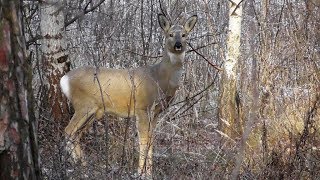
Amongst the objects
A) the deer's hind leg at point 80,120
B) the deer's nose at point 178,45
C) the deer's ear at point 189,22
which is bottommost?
the deer's hind leg at point 80,120

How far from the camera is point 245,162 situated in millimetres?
5230

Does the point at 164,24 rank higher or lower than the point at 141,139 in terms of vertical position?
higher

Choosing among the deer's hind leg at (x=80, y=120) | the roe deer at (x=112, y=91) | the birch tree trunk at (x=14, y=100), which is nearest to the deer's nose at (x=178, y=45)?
the roe deer at (x=112, y=91)

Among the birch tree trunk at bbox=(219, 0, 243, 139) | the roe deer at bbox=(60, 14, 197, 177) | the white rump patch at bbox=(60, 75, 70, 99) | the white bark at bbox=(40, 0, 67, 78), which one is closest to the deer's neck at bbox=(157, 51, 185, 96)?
the roe deer at bbox=(60, 14, 197, 177)

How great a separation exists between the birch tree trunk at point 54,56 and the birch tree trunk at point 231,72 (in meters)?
1.78

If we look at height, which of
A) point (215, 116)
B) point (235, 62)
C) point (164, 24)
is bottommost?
point (215, 116)

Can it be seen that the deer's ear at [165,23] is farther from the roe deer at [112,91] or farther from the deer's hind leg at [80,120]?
the deer's hind leg at [80,120]

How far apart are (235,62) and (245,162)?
1822 millimetres

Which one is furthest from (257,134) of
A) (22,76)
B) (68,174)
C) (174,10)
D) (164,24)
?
(174,10)

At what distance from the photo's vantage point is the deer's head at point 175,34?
21.9 feet

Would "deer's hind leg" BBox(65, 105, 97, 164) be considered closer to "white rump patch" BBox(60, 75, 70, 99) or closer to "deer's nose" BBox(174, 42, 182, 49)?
"white rump patch" BBox(60, 75, 70, 99)

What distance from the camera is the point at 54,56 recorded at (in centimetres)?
689

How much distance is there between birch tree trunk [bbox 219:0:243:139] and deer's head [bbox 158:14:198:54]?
0.44 m

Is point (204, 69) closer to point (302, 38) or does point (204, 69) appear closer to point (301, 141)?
point (302, 38)
